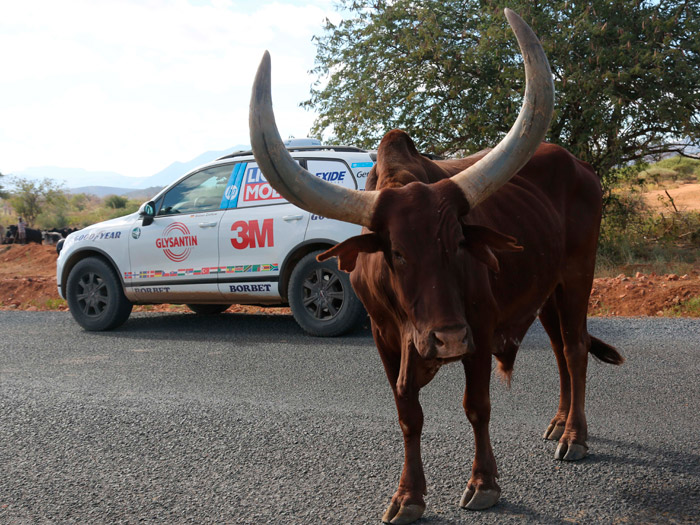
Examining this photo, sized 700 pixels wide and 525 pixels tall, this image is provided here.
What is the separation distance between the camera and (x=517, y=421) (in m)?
4.88

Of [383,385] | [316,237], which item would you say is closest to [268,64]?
[383,385]

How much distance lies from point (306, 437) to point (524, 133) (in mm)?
2462

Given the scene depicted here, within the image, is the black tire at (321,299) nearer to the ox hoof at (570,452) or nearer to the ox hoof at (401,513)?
the ox hoof at (570,452)

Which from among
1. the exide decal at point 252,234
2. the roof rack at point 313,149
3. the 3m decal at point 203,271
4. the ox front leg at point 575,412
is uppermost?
the roof rack at point 313,149

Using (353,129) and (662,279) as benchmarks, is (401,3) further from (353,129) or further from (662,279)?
(662,279)

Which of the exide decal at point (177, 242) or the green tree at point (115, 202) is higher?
the green tree at point (115, 202)

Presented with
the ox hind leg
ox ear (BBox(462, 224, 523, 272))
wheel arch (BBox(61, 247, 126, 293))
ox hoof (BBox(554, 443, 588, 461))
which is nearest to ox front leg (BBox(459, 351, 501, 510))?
ox ear (BBox(462, 224, 523, 272))

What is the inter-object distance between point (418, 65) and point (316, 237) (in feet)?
24.1

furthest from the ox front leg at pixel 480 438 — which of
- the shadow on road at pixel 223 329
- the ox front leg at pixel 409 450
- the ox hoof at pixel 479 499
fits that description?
the shadow on road at pixel 223 329

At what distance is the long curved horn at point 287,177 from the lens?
10.6 feet

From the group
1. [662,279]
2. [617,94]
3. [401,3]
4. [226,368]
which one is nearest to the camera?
[226,368]

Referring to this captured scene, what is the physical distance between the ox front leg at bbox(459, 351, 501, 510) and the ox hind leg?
2.84 ft

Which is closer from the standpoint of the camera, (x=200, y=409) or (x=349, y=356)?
(x=200, y=409)

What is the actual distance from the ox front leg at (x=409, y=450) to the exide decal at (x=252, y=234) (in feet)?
16.2
